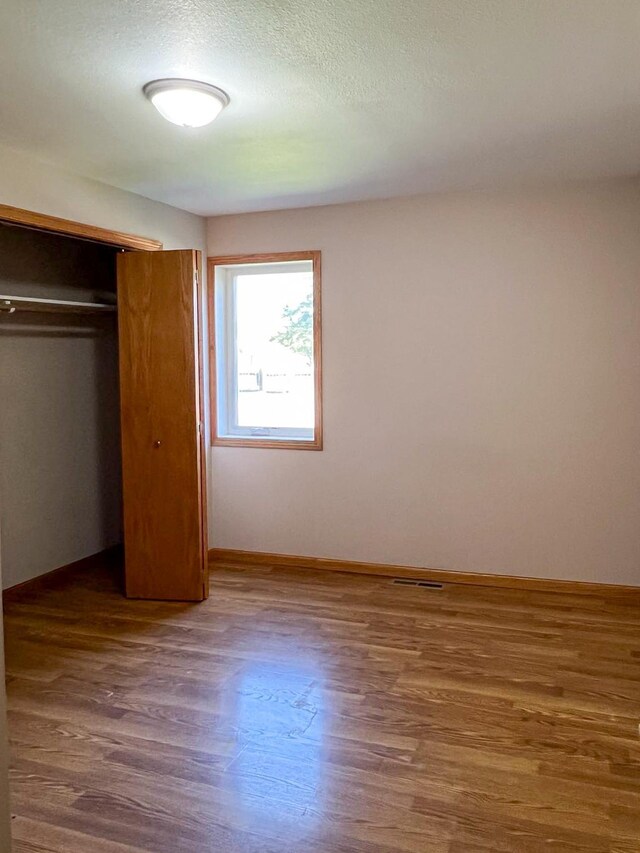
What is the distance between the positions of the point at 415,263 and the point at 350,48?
2286 mm

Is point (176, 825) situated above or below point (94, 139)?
below

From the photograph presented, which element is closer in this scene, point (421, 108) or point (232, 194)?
point (421, 108)

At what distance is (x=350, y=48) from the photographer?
2322 mm

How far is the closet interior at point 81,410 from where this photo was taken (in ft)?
13.8

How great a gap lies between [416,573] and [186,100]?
3.17 meters

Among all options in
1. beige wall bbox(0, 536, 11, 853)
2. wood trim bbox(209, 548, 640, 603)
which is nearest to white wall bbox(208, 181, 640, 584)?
wood trim bbox(209, 548, 640, 603)

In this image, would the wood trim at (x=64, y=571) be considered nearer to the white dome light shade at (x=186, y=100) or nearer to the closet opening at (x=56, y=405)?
the closet opening at (x=56, y=405)

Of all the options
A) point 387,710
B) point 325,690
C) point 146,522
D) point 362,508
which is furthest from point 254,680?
point 362,508

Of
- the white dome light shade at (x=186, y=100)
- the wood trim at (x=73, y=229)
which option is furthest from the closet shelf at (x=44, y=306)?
the white dome light shade at (x=186, y=100)

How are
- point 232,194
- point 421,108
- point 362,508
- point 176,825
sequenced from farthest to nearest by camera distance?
point 362,508 < point 232,194 < point 421,108 < point 176,825

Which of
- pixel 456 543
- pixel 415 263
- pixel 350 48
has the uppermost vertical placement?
pixel 350 48

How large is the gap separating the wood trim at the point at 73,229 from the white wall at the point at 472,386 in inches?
32.9

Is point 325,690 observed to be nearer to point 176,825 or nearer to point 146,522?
point 176,825

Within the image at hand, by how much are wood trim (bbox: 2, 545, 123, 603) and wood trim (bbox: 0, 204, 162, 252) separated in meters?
2.11
